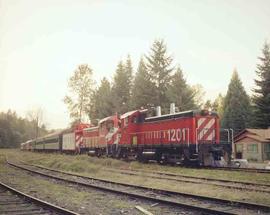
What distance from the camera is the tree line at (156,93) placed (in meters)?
43.3

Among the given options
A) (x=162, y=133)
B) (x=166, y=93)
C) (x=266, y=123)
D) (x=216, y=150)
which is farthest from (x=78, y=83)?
(x=216, y=150)

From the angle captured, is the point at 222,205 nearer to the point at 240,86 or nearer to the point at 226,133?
the point at 226,133

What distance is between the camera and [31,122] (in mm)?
129500

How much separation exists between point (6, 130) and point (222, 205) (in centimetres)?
9741

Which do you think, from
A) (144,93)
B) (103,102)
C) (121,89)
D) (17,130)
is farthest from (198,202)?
(17,130)

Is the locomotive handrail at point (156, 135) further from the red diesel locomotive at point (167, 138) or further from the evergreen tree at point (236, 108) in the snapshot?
the evergreen tree at point (236, 108)

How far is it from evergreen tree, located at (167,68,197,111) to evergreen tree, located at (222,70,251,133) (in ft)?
39.2

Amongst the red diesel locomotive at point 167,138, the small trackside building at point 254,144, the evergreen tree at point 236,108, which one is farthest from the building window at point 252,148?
the evergreen tree at point 236,108

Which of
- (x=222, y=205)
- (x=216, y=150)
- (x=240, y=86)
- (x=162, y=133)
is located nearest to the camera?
(x=222, y=205)

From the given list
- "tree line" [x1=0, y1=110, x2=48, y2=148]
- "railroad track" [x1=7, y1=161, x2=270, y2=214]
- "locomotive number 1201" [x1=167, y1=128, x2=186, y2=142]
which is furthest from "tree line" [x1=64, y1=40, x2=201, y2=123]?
"tree line" [x1=0, y1=110, x2=48, y2=148]

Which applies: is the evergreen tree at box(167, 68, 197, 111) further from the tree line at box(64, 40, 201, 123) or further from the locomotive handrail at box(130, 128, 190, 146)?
the locomotive handrail at box(130, 128, 190, 146)

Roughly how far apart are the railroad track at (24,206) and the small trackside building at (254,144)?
27767 millimetres

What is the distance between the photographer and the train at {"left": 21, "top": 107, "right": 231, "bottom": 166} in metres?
19.0

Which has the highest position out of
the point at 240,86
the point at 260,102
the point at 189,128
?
the point at 240,86
